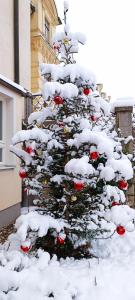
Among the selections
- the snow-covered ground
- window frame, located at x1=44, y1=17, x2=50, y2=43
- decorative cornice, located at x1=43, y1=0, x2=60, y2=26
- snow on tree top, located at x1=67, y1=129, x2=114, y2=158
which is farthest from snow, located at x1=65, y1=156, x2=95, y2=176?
decorative cornice, located at x1=43, y1=0, x2=60, y2=26

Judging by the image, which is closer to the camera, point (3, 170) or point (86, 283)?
point (86, 283)

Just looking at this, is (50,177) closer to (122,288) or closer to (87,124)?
(87,124)

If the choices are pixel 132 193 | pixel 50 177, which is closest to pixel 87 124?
pixel 50 177

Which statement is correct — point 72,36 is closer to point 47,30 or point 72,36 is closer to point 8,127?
point 8,127

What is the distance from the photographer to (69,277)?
365 centimetres

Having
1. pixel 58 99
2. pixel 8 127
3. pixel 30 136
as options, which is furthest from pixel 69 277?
pixel 8 127

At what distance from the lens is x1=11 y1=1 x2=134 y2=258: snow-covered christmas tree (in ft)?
12.8

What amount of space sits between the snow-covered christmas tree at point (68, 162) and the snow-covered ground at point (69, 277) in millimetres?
328

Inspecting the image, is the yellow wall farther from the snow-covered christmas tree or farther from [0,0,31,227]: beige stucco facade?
the snow-covered christmas tree

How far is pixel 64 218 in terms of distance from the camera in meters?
4.28

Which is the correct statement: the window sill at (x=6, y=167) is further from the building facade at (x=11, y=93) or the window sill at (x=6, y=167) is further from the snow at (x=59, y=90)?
the snow at (x=59, y=90)

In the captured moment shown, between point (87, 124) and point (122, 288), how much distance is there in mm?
1826

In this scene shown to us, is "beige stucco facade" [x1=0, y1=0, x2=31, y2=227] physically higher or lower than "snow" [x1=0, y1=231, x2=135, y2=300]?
higher

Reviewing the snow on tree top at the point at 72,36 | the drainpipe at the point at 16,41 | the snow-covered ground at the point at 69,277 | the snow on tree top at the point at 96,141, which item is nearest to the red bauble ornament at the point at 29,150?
the snow on tree top at the point at 96,141
